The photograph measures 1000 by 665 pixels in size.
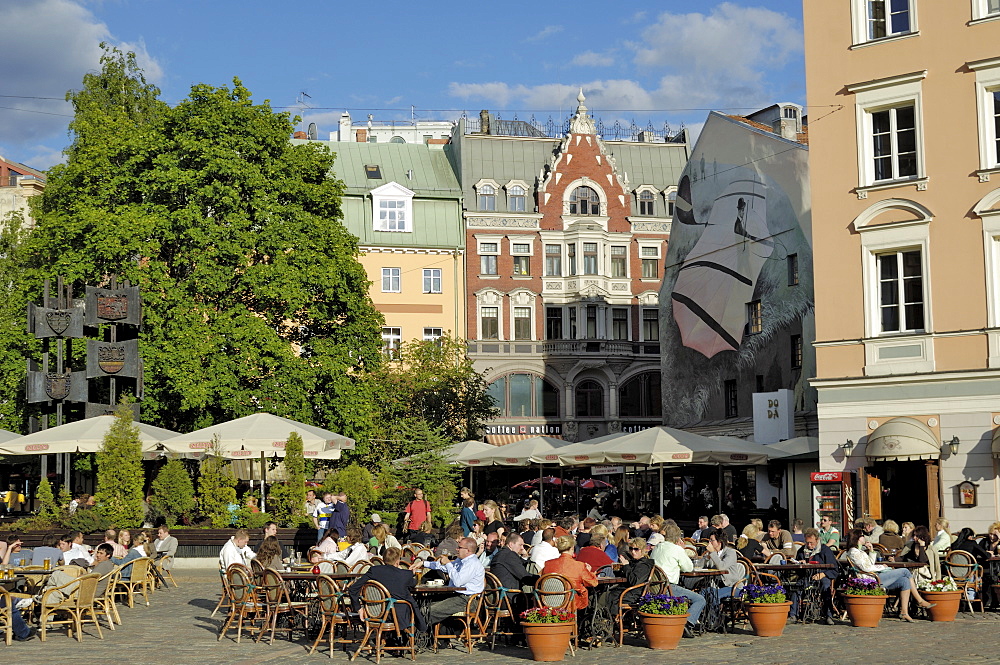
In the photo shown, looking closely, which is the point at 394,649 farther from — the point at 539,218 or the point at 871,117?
the point at 539,218

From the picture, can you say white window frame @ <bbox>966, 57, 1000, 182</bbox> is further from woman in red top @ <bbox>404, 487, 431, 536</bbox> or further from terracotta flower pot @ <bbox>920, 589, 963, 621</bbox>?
woman in red top @ <bbox>404, 487, 431, 536</bbox>

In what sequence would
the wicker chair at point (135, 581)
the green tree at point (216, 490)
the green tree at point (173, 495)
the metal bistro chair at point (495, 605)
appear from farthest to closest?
the green tree at point (173, 495) → the green tree at point (216, 490) → the wicker chair at point (135, 581) → the metal bistro chair at point (495, 605)

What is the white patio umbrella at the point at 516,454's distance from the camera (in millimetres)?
31938

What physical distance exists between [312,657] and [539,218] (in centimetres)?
4479

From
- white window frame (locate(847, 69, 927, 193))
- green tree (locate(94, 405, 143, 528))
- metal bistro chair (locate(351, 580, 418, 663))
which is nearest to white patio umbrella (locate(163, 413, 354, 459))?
green tree (locate(94, 405, 143, 528))

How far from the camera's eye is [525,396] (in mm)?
57188

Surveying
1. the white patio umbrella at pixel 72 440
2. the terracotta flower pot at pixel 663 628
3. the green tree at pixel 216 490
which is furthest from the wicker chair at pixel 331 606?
the white patio umbrella at pixel 72 440

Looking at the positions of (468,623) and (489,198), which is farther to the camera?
(489,198)

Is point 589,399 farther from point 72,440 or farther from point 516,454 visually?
point 72,440

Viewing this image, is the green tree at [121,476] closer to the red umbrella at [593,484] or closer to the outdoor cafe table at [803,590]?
the outdoor cafe table at [803,590]

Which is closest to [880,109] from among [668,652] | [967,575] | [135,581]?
[967,575]

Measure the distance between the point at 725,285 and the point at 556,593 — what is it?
32.6 m

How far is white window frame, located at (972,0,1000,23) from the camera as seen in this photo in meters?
24.0

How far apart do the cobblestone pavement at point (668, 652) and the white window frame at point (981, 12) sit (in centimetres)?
1193
